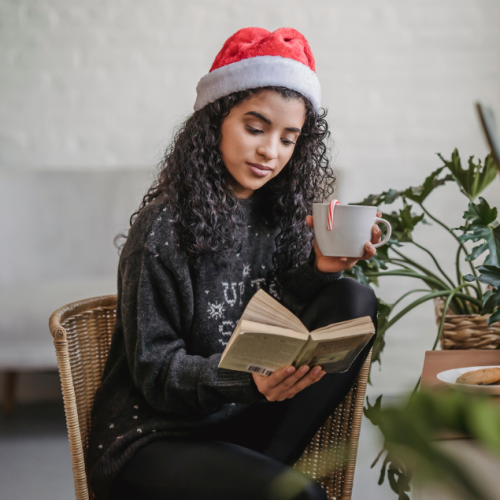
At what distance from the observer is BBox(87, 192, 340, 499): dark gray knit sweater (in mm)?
755

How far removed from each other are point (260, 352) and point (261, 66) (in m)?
0.51

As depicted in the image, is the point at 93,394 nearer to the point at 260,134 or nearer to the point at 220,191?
the point at 220,191

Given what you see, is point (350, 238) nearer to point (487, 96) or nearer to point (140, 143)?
point (140, 143)

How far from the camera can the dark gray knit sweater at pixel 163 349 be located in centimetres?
76

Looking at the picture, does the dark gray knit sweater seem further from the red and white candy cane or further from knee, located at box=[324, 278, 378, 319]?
the red and white candy cane

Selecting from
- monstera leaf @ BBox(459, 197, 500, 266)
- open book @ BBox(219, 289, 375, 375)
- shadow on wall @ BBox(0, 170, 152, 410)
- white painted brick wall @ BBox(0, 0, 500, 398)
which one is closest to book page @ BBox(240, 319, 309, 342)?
open book @ BBox(219, 289, 375, 375)

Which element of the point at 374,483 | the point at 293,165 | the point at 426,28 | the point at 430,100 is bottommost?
the point at 374,483

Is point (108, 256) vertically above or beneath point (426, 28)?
beneath

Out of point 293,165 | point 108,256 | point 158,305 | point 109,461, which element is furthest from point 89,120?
point 109,461

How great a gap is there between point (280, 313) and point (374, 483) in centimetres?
111

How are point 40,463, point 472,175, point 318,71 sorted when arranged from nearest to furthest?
point 472,175, point 40,463, point 318,71

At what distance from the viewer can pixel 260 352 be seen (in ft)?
1.85

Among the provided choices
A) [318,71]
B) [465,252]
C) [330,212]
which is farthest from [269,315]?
→ [318,71]

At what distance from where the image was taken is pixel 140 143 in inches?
82.9
